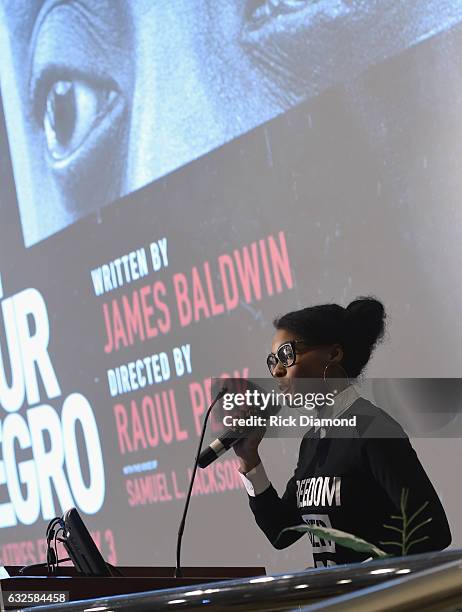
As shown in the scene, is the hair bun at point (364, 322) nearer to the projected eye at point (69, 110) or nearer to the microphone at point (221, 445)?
the microphone at point (221, 445)

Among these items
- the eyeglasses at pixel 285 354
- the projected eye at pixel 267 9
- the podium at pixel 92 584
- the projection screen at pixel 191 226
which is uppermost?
the projected eye at pixel 267 9

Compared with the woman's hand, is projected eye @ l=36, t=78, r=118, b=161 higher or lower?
higher

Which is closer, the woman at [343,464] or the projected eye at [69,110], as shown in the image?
the woman at [343,464]

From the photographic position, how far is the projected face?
275 centimetres

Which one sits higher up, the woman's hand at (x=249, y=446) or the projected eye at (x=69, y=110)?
the projected eye at (x=69, y=110)

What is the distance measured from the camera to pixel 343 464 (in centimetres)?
172

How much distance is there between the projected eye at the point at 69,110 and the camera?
374cm

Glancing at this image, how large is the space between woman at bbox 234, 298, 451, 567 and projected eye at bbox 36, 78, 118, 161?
1950 millimetres

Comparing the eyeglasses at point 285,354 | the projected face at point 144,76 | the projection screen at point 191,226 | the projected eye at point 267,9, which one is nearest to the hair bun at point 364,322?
the eyeglasses at point 285,354

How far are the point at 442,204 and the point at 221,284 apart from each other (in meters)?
0.87

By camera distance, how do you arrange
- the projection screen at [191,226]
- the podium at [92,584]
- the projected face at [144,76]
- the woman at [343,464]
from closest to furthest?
the podium at [92,584], the woman at [343,464], the projection screen at [191,226], the projected face at [144,76]

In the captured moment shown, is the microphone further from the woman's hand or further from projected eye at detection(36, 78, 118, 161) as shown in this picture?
projected eye at detection(36, 78, 118, 161)

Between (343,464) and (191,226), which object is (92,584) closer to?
(343,464)

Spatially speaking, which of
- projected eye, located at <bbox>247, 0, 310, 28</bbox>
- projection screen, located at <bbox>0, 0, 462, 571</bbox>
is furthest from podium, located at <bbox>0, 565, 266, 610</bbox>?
projected eye, located at <bbox>247, 0, 310, 28</bbox>
